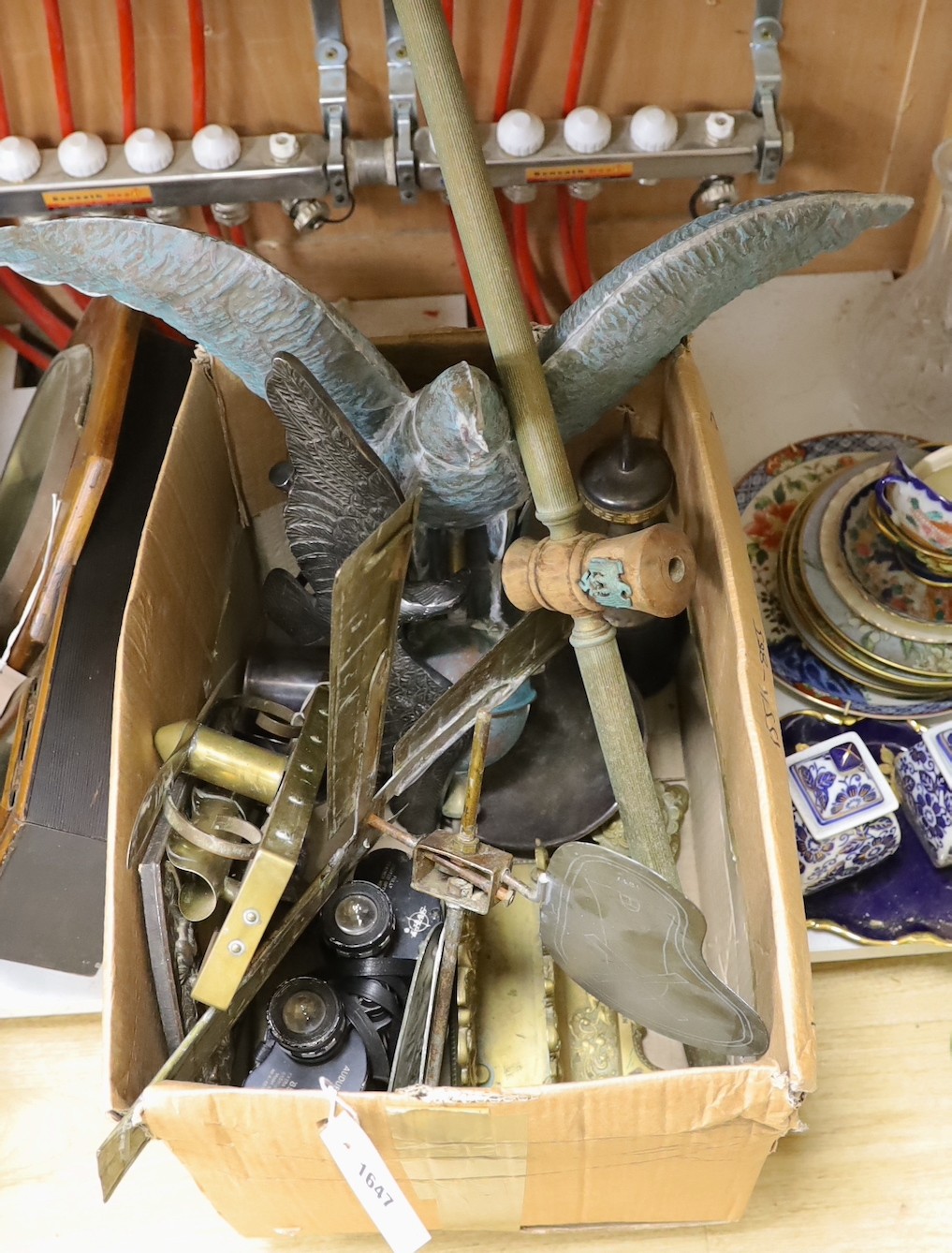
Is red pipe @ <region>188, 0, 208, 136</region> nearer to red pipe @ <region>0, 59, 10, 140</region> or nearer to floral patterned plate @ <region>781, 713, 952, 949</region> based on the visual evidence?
red pipe @ <region>0, 59, 10, 140</region>

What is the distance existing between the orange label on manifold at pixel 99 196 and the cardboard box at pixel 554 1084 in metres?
0.20

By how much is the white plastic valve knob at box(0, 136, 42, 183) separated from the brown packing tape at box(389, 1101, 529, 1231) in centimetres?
84

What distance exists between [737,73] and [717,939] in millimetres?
753

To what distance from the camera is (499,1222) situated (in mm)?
769

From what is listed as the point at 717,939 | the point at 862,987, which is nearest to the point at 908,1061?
the point at 862,987

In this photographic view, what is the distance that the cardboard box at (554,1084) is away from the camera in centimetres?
61

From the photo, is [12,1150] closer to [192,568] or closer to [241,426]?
[192,568]

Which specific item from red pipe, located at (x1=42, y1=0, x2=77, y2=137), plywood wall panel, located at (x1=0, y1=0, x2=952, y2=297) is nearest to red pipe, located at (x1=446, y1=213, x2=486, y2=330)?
plywood wall panel, located at (x1=0, y1=0, x2=952, y2=297)

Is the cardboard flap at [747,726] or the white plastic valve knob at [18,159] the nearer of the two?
the cardboard flap at [747,726]

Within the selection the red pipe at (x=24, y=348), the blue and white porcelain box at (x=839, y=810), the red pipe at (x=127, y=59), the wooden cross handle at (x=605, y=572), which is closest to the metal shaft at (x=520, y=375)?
the wooden cross handle at (x=605, y=572)

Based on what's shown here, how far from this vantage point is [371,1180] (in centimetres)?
65

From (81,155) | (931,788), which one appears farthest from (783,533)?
(81,155)

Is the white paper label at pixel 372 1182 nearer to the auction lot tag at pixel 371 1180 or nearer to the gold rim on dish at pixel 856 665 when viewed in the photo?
the auction lot tag at pixel 371 1180

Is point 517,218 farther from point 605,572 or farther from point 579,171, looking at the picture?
point 605,572
